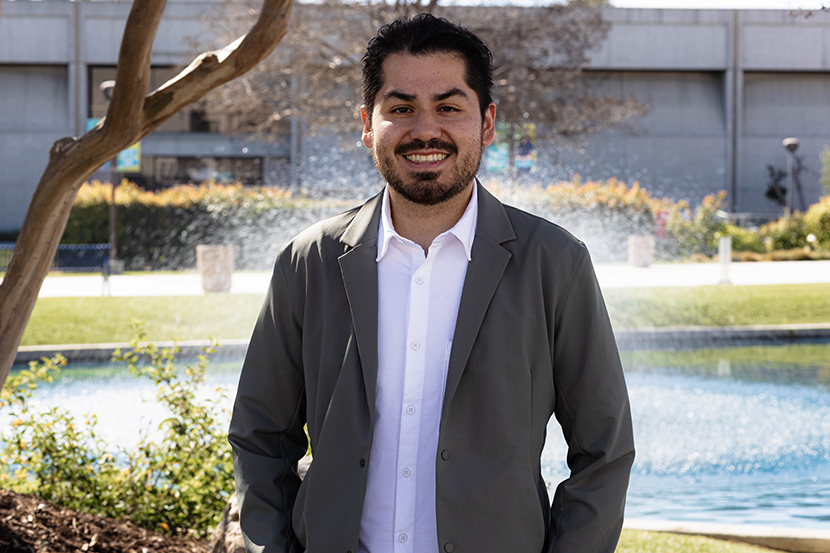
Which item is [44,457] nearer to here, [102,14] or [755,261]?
[755,261]

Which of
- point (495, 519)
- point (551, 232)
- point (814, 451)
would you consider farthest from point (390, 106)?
point (814, 451)

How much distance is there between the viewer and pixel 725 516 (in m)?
5.76

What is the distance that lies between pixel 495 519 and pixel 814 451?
633 centimetres

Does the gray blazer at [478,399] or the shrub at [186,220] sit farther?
the shrub at [186,220]

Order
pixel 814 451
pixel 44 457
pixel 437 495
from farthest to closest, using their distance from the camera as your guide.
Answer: pixel 814 451 < pixel 44 457 < pixel 437 495

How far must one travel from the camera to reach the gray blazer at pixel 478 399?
6.13 ft

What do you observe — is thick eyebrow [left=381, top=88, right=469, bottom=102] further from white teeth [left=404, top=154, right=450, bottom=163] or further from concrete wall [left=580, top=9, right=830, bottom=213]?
concrete wall [left=580, top=9, right=830, bottom=213]

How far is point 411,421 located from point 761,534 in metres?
3.47

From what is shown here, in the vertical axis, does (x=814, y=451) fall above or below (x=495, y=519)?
below

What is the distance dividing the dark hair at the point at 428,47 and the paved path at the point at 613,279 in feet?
44.0

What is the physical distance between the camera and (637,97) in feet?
119

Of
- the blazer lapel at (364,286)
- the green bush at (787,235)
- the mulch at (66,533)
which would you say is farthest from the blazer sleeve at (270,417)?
the green bush at (787,235)

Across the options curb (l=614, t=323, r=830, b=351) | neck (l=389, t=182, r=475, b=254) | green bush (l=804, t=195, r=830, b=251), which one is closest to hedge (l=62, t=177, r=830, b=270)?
green bush (l=804, t=195, r=830, b=251)

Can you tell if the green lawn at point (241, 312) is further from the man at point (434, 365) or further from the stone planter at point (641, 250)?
the man at point (434, 365)
